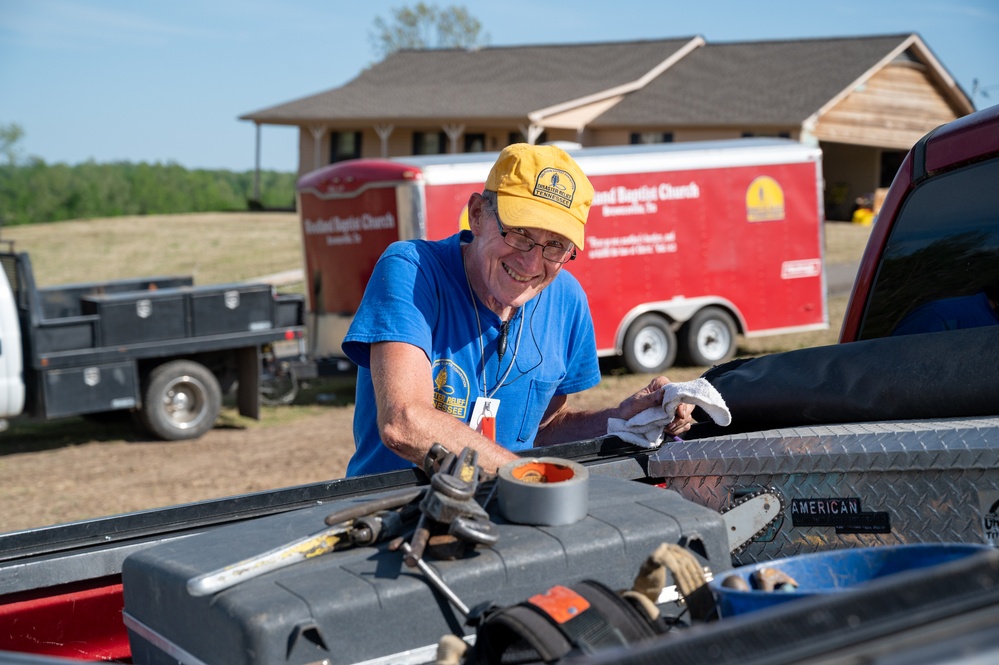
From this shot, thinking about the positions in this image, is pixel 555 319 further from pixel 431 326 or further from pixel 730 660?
pixel 730 660

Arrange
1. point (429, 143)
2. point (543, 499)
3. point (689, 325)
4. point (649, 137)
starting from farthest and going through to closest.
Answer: point (429, 143) → point (649, 137) → point (689, 325) → point (543, 499)

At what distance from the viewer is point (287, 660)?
1624 millimetres

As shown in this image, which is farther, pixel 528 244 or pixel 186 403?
pixel 186 403

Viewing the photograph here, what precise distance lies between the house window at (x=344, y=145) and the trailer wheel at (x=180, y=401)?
94.4 feet

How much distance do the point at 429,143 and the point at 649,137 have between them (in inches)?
311

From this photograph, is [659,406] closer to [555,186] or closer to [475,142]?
[555,186]

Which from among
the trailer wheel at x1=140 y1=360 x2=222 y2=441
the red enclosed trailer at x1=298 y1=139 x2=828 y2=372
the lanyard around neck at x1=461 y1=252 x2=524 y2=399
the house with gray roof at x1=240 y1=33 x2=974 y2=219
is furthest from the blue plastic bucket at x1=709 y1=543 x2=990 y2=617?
the house with gray roof at x1=240 y1=33 x2=974 y2=219

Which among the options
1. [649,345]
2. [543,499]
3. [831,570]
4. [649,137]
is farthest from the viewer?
[649,137]

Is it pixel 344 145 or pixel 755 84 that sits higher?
pixel 755 84

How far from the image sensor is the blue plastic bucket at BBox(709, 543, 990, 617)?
158 cm

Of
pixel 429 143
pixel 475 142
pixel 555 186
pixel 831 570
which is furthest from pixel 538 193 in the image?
pixel 429 143

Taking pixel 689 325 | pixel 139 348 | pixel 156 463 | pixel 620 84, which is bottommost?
pixel 156 463

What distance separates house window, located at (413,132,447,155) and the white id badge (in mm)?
35749

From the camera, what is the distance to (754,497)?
2436mm
